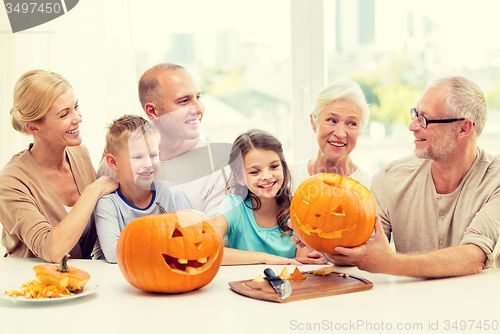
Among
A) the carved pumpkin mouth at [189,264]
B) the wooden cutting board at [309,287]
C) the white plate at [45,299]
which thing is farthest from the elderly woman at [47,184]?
the wooden cutting board at [309,287]

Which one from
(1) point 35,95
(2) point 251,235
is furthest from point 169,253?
(1) point 35,95

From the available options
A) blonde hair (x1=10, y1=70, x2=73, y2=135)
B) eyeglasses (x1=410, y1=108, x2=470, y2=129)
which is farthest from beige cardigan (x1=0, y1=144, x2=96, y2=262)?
eyeglasses (x1=410, y1=108, x2=470, y2=129)

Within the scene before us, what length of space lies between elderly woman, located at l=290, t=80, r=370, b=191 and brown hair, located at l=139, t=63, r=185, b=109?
603 mm

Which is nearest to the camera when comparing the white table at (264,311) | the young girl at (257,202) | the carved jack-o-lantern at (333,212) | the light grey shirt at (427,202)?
the white table at (264,311)

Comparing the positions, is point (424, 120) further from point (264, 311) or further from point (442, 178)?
point (264, 311)

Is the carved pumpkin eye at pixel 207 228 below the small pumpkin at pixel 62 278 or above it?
above

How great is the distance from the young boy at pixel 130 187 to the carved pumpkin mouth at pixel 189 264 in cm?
43

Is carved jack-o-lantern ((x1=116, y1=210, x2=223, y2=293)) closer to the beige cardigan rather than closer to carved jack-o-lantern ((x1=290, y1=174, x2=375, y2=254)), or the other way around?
carved jack-o-lantern ((x1=290, y1=174, x2=375, y2=254))

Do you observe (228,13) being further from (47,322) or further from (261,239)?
(47,322)

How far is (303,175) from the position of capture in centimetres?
185

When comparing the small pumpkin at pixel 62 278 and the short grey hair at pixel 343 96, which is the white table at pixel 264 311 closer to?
the small pumpkin at pixel 62 278

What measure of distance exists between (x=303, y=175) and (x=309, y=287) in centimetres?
85

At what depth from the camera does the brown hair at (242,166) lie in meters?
1.52

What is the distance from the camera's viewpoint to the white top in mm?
1782
